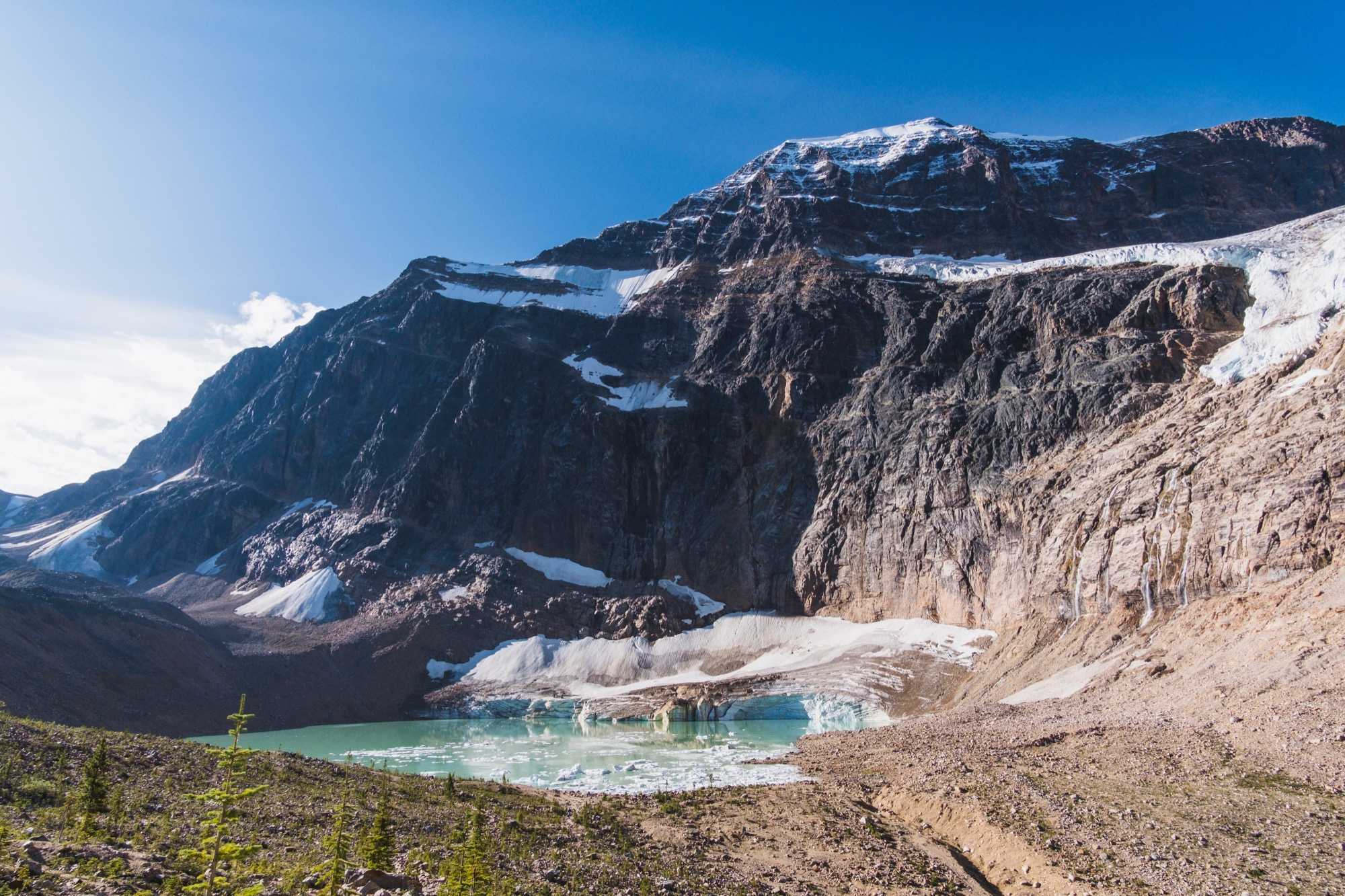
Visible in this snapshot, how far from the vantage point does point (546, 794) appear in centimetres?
2695

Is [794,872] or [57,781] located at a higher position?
[57,781]

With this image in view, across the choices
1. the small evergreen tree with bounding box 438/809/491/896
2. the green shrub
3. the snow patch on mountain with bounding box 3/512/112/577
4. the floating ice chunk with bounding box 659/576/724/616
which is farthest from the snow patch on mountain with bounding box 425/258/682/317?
the small evergreen tree with bounding box 438/809/491/896

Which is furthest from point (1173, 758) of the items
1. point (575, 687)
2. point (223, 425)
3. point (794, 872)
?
point (223, 425)

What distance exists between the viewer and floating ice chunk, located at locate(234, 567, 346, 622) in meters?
84.8

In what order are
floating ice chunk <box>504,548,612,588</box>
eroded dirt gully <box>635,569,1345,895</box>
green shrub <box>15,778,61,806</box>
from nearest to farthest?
green shrub <box>15,778,61,806</box>, eroded dirt gully <box>635,569,1345,895</box>, floating ice chunk <box>504,548,612,588</box>

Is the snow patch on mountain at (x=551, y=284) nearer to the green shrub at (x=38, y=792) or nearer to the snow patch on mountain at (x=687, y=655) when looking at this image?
the snow patch on mountain at (x=687, y=655)

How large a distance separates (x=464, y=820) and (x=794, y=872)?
8323 mm

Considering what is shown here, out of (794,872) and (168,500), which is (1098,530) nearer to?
(794,872)

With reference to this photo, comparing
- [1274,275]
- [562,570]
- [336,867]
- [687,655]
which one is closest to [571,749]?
[687,655]

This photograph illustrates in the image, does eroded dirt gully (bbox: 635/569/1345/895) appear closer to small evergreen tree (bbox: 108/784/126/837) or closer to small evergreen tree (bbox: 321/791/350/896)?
small evergreen tree (bbox: 321/791/350/896)

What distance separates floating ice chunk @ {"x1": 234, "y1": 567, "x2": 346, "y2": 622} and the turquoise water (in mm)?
22682

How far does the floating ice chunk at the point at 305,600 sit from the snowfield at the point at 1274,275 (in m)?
86.2

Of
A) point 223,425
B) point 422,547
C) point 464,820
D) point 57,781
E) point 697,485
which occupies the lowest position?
point 464,820

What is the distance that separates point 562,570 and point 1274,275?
244ft
